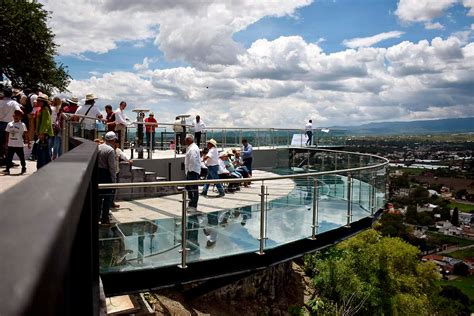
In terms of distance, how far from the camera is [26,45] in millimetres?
31438

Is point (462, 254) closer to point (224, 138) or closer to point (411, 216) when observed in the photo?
point (411, 216)

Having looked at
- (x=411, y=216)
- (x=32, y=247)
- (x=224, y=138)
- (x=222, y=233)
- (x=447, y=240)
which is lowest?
(x=447, y=240)

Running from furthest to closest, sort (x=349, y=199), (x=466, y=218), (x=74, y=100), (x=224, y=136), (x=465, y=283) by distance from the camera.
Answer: (x=466, y=218)
(x=465, y=283)
(x=224, y=136)
(x=74, y=100)
(x=349, y=199)

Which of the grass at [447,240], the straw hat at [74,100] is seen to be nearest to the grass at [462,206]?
the grass at [447,240]

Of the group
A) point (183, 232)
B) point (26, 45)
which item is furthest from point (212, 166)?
point (26, 45)

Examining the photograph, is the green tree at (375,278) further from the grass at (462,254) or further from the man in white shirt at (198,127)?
the grass at (462,254)

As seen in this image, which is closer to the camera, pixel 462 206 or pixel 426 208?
pixel 426 208

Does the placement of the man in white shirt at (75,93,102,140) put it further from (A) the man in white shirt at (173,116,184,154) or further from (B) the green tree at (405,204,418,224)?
(B) the green tree at (405,204,418,224)

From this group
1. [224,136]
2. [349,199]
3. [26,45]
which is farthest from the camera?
[26,45]

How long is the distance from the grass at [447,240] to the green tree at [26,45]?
10480 centimetres

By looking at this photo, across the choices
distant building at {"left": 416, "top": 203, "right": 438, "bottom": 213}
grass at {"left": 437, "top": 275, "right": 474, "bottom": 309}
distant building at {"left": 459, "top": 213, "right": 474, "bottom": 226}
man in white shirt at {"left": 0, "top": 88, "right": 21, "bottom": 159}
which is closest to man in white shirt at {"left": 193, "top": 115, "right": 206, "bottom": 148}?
man in white shirt at {"left": 0, "top": 88, "right": 21, "bottom": 159}

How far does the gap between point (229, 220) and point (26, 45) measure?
2942 centimetres

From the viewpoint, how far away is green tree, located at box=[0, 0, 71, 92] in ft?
99.9

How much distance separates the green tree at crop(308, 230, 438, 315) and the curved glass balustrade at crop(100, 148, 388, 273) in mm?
10520
